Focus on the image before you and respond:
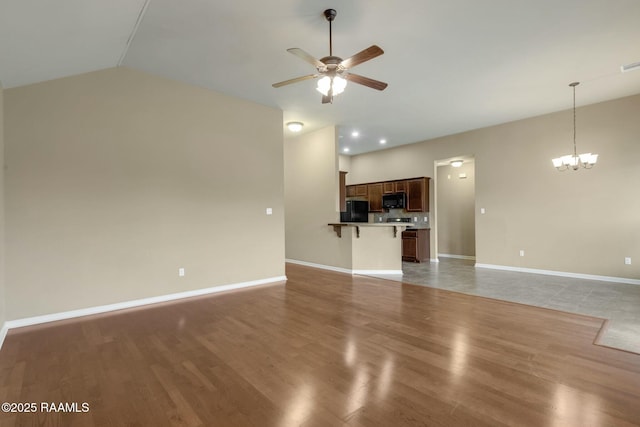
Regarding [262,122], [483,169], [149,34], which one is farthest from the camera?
[483,169]

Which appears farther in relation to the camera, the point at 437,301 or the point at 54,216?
the point at 437,301

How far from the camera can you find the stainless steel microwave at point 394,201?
7777mm

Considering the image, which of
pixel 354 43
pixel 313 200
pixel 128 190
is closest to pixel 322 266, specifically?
pixel 313 200

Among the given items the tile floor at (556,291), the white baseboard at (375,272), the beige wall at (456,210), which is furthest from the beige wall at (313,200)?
the beige wall at (456,210)

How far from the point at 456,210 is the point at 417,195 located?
5.52 ft

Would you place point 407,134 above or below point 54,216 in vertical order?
above

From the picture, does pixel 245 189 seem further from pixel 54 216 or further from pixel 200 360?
pixel 200 360

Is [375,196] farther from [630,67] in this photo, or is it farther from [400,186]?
[630,67]

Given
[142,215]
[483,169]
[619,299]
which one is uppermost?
[483,169]

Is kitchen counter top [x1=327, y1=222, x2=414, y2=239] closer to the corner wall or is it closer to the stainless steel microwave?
the stainless steel microwave

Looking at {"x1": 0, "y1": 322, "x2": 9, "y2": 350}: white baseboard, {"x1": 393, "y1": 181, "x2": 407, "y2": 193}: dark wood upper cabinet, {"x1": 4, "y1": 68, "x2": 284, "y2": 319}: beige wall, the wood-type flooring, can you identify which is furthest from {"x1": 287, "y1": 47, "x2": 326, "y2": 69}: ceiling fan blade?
{"x1": 393, "y1": 181, "x2": 407, "y2": 193}: dark wood upper cabinet

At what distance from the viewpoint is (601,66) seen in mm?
3793

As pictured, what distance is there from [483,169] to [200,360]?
652 centimetres

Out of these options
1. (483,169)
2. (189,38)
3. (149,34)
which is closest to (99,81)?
(149,34)
